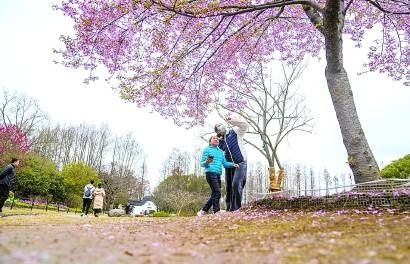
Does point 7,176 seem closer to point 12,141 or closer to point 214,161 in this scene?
point 214,161

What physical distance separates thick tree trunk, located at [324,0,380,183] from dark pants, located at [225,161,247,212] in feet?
6.59

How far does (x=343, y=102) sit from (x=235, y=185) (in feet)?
8.67

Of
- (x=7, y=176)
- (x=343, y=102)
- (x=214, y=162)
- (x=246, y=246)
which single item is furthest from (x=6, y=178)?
(x=246, y=246)

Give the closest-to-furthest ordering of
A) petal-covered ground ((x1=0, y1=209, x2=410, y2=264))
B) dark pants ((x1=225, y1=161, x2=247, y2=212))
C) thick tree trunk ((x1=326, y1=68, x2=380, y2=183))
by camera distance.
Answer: petal-covered ground ((x1=0, y1=209, x2=410, y2=264))
thick tree trunk ((x1=326, y1=68, x2=380, y2=183))
dark pants ((x1=225, y1=161, x2=247, y2=212))

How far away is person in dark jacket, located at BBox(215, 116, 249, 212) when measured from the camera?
7.46 meters

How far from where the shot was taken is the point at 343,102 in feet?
24.3

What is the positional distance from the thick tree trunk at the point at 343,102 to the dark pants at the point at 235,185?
79.1 inches

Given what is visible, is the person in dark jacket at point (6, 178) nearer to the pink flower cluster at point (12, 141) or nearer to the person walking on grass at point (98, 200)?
the person walking on grass at point (98, 200)

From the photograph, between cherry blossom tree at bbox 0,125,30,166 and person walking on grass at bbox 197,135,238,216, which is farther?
cherry blossom tree at bbox 0,125,30,166

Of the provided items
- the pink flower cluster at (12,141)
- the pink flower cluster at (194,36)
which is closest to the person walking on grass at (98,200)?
the pink flower cluster at (194,36)

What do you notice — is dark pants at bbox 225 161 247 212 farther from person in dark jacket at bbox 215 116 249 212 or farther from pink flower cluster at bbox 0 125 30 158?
pink flower cluster at bbox 0 125 30 158

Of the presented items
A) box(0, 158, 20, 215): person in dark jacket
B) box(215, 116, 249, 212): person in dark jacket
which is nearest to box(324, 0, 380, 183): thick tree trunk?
box(215, 116, 249, 212): person in dark jacket

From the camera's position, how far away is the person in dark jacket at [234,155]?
24.5ft

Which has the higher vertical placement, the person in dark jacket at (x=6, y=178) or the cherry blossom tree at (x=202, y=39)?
the cherry blossom tree at (x=202, y=39)
